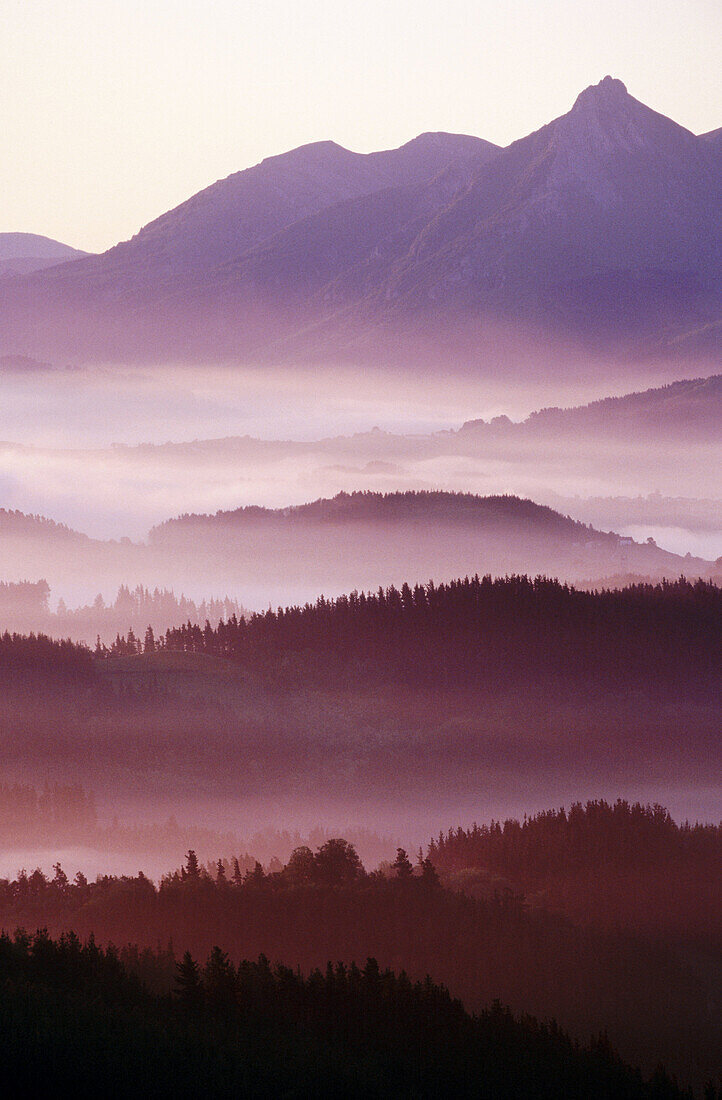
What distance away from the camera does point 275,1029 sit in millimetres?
153750

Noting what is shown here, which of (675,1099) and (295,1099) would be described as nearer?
(295,1099)

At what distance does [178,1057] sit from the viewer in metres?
131

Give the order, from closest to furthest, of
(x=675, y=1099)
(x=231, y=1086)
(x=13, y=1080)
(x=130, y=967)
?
(x=13, y=1080)
(x=231, y=1086)
(x=675, y=1099)
(x=130, y=967)

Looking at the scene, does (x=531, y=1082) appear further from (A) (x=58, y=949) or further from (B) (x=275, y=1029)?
(A) (x=58, y=949)

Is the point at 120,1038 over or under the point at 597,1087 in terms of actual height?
over

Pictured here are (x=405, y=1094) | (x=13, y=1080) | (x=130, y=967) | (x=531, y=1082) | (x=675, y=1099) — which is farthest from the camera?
(x=130, y=967)

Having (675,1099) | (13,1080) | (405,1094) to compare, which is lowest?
(675,1099)

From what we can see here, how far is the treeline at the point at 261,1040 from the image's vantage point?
125 metres

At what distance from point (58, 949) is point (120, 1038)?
127 feet

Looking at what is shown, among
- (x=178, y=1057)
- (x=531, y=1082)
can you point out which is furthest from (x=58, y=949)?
(x=531, y=1082)

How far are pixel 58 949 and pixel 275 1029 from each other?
32115mm

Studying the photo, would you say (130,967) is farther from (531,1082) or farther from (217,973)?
(531,1082)

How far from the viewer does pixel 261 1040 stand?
146 metres

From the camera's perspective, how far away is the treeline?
411 feet
